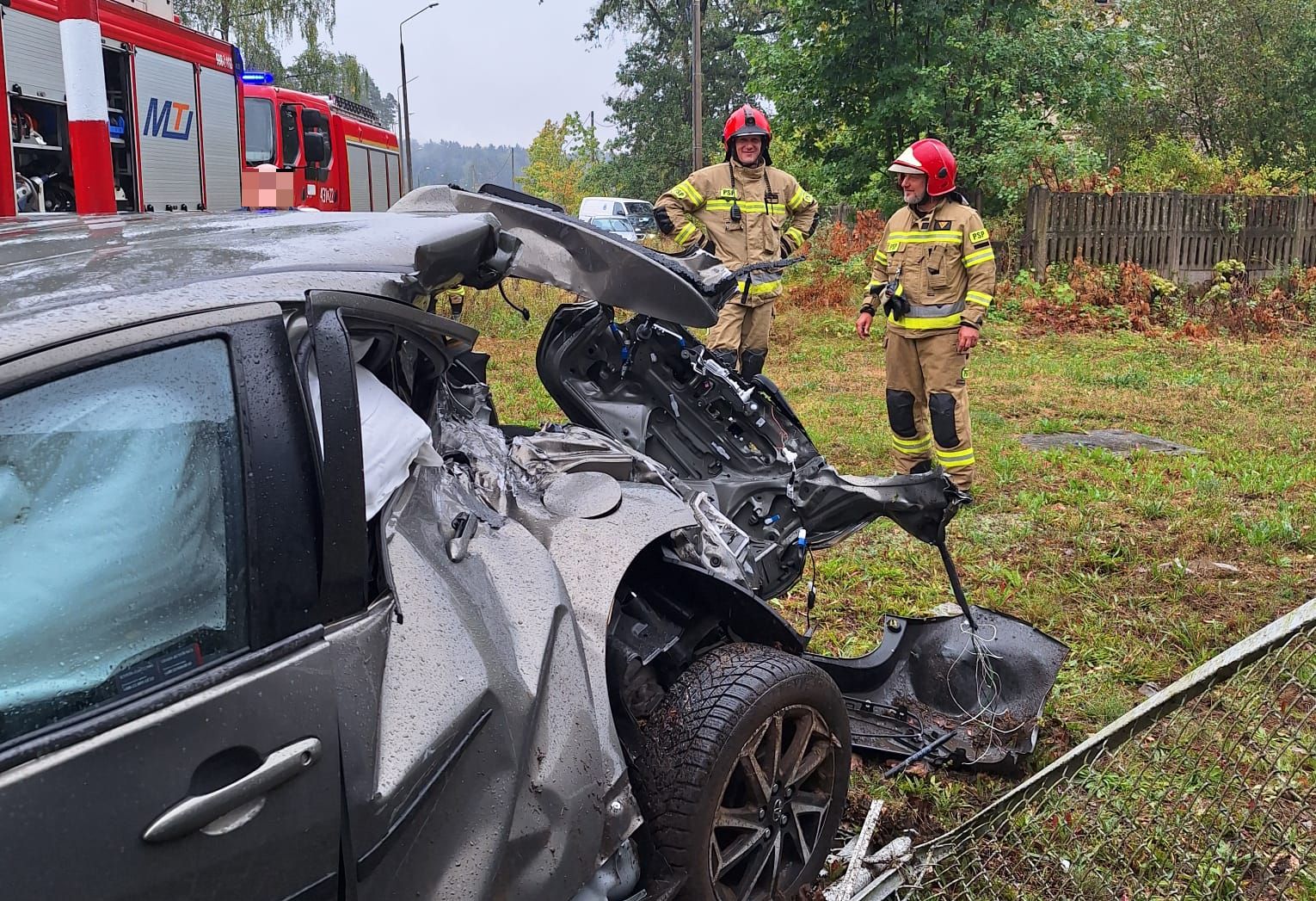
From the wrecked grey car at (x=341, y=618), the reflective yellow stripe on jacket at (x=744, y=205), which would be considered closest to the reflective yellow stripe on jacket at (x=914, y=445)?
the reflective yellow stripe on jacket at (x=744, y=205)

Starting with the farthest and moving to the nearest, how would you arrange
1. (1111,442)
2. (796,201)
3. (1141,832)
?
(1111,442)
(796,201)
(1141,832)

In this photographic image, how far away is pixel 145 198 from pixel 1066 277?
35.3ft

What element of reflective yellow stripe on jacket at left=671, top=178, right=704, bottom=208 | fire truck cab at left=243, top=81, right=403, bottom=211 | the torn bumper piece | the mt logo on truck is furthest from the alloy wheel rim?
fire truck cab at left=243, top=81, right=403, bottom=211

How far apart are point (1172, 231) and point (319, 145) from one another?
11.8 m

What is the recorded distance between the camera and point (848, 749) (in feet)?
8.82

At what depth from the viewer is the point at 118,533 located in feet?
4.80

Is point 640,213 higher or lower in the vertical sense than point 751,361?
higher

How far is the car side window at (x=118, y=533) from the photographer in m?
1.35

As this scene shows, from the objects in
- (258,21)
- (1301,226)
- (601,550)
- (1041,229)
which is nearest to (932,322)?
(601,550)

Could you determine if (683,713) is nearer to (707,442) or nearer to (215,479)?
(215,479)

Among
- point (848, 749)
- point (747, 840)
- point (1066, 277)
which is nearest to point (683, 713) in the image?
point (747, 840)

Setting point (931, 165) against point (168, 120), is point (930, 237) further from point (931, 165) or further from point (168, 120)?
point (168, 120)

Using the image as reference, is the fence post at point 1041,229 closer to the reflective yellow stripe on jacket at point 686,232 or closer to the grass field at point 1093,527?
the grass field at point 1093,527

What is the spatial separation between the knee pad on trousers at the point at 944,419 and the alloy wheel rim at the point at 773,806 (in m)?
3.61
